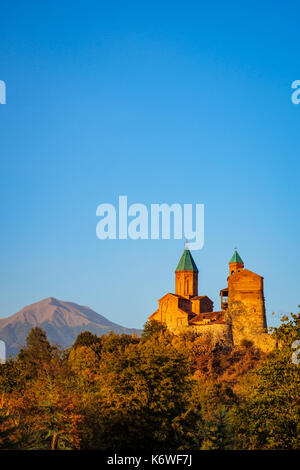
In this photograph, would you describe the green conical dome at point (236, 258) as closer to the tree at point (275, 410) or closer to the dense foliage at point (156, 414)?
the dense foliage at point (156, 414)

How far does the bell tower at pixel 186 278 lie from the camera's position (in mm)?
99688

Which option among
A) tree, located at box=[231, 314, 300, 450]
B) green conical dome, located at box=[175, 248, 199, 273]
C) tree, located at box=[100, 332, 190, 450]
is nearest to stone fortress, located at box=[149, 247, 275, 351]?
green conical dome, located at box=[175, 248, 199, 273]

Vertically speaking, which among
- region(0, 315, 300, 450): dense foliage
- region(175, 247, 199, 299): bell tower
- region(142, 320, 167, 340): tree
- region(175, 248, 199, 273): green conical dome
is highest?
region(175, 248, 199, 273): green conical dome

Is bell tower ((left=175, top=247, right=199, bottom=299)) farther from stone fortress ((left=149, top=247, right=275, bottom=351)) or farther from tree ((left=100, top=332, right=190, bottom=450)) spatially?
tree ((left=100, top=332, right=190, bottom=450))

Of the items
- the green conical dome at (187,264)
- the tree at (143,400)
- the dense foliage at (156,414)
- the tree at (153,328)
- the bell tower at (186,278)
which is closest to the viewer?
the dense foliage at (156,414)

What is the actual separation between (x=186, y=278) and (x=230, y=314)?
18.6 metres

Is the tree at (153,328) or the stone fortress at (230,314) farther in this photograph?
the tree at (153,328)

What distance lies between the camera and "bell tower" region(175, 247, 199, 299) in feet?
327

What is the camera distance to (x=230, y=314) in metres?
83.1

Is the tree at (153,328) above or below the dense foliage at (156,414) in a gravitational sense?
above

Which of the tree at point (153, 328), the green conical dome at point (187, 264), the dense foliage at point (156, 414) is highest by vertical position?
the green conical dome at point (187, 264)

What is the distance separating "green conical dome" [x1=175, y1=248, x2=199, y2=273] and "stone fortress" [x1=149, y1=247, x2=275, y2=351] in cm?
640

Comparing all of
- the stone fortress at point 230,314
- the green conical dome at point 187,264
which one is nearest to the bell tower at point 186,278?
the green conical dome at point 187,264

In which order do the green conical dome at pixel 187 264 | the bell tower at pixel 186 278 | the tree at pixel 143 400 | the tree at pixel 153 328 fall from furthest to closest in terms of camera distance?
the green conical dome at pixel 187 264 → the bell tower at pixel 186 278 → the tree at pixel 153 328 → the tree at pixel 143 400
